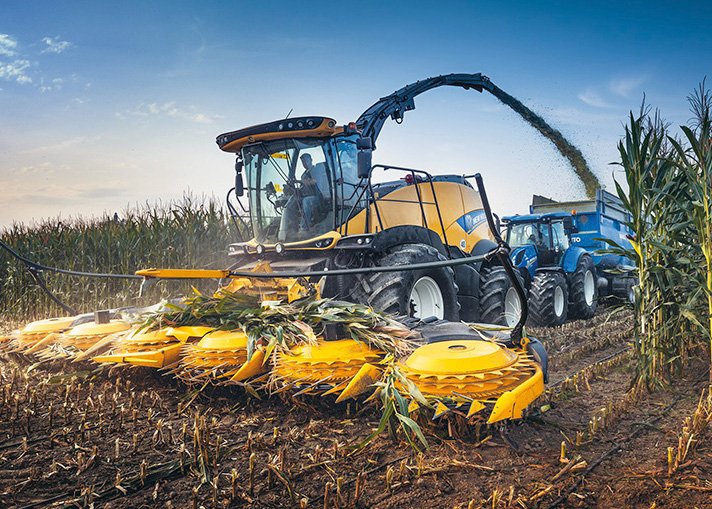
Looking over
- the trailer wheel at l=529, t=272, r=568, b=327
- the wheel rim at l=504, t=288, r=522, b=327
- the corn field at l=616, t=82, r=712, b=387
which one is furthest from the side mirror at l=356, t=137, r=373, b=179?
the trailer wheel at l=529, t=272, r=568, b=327

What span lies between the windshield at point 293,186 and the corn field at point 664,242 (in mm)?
2832

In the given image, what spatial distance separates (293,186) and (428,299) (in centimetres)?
189

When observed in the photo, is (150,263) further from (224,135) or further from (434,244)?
(434,244)

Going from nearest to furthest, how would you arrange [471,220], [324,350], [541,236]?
1. [324,350]
2. [471,220]
3. [541,236]

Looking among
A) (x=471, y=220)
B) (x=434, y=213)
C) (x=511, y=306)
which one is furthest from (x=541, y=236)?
(x=434, y=213)

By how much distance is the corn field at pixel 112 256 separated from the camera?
896 cm

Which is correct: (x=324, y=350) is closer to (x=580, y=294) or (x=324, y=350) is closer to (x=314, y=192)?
(x=314, y=192)

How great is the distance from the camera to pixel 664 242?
4.47 meters

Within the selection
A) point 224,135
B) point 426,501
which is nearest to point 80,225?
point 224,135

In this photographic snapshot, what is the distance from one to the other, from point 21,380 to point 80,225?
20.3 ft

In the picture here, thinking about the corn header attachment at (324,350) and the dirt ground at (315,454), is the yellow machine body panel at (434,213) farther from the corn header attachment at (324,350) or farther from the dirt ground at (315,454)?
the dirt ground at (315,454)

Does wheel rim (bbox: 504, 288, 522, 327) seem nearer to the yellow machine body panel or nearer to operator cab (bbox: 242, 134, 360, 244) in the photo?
the yellow machine body panel

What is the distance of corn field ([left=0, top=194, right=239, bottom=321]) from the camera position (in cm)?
896

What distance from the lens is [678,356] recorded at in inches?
170
